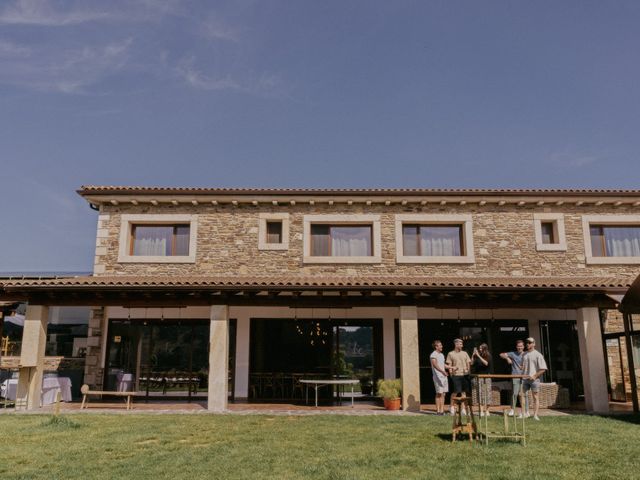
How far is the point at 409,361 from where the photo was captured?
11.4 meters

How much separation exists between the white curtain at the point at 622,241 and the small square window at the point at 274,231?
9.58 metres

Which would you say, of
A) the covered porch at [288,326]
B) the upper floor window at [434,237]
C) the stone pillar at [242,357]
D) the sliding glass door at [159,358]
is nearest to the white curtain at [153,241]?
the covered porch at [288,326]

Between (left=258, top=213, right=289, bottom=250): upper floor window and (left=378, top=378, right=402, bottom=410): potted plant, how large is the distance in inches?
193

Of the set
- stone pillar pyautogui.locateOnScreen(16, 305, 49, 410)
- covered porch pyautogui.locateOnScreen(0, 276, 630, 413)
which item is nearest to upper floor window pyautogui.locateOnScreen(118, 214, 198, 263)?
covered porch pyautogui.locateOnScreen(0, 276, 630, 413)

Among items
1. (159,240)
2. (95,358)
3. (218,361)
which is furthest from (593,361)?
(95,358)

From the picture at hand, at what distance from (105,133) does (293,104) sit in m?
6.54

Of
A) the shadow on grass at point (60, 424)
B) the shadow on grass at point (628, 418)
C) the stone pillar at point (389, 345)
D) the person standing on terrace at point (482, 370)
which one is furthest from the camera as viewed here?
the stone pillar at point (389, 345)

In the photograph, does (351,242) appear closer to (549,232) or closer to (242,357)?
(242,357)

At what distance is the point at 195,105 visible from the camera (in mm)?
17203

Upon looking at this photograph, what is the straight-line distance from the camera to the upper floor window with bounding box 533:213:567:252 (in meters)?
14.3

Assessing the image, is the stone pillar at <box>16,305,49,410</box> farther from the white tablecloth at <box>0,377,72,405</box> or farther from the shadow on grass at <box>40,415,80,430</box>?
the shadow on grass at <box>40,415,80,430</box>

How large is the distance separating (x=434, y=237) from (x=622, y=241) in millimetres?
5492

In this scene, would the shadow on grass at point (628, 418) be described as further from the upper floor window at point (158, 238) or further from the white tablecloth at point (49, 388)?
the white tablecloth at point (49, 388)

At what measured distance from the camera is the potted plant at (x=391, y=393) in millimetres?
11312
